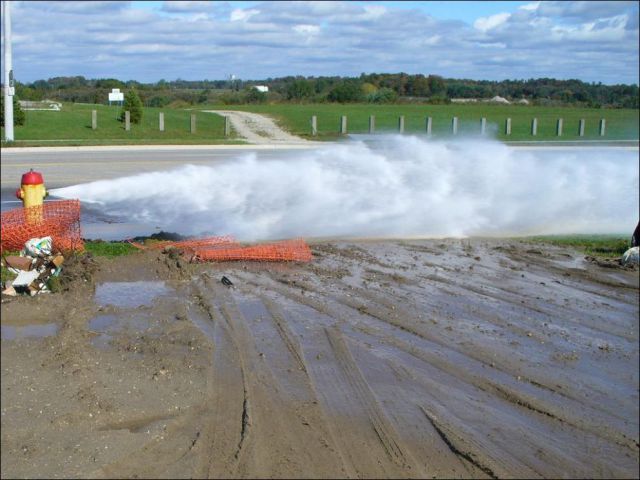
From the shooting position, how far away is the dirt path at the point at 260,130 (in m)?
41.7

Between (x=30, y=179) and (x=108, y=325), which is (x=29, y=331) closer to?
(x=108, y=325)

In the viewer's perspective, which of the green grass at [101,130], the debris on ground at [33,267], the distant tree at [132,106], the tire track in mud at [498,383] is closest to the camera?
the tire track in mud at [498,383]

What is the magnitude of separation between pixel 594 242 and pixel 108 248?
29.8ft

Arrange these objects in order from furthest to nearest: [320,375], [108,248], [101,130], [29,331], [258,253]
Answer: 1. [101,130]
2. [258,253]
3. [108,248]
4. [29,331]
5. [320,375]

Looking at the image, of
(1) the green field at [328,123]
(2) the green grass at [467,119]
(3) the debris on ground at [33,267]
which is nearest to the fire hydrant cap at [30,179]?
(3) the debris on ground at [33,267]

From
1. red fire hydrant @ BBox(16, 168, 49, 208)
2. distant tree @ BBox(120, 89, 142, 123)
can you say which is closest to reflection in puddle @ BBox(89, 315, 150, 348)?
red fire hydrant @ BBox(16, 168, 49, 208)

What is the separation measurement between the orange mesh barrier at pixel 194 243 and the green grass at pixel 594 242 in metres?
6.00

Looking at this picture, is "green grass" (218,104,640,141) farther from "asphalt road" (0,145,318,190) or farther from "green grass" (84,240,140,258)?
"green grass" (84,240,140,258)

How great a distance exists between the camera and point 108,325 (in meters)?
8.53

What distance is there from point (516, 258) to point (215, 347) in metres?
6.69

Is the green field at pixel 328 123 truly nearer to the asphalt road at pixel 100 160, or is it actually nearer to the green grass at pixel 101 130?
the green grass at pixel 101 130

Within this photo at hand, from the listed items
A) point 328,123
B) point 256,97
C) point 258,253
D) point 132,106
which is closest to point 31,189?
point 258,253

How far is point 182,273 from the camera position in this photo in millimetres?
11234

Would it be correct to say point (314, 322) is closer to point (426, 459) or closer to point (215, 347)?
point (215, 347)
